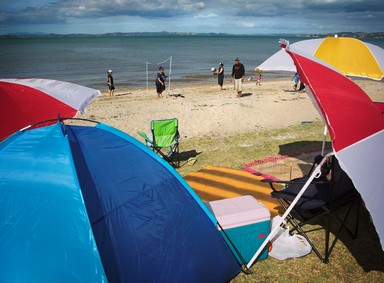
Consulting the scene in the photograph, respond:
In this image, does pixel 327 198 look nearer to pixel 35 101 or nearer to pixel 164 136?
pixel 164 136

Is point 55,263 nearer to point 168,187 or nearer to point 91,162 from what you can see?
point 91,162

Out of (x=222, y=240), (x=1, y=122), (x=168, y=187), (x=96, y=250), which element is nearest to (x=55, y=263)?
(x=96, y=250)

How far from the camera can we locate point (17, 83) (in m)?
4.24

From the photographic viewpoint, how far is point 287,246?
4.10 metres

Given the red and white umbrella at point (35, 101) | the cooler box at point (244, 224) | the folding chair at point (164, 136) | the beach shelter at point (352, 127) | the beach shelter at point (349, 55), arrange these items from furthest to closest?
1. the folding chair at point (164, 136)
2. the beach shelter at point (349, 55)
3. the red and white umbrella at point (35, 101)
4. the cooler box at point (244, 224)
5. the beach shelter at point (352, 127)

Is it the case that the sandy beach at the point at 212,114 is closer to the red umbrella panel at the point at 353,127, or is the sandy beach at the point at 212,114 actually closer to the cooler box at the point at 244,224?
the cooler box at the point at 244,224

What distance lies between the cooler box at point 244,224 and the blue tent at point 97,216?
0.16 meters

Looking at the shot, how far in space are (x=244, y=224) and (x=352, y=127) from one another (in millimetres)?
1588

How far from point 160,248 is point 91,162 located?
3.55 feet

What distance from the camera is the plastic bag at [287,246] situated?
407 cm

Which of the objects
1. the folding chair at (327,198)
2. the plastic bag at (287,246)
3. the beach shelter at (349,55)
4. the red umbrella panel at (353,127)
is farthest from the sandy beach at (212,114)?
the red umbrella panel at (353,127)

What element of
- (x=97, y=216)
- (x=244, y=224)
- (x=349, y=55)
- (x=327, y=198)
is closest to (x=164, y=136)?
(x=244, y=224)

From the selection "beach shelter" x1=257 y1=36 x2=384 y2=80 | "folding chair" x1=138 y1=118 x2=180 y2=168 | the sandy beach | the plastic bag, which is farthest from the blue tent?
the sandy beach

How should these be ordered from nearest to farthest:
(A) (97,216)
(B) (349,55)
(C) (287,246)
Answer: (A) (97,216)
(C) (287,246)
(B) (349,55)
